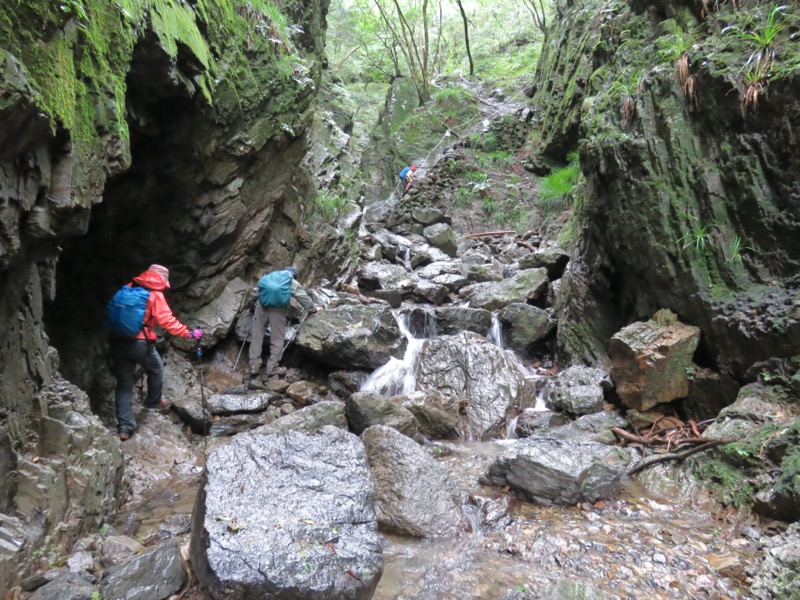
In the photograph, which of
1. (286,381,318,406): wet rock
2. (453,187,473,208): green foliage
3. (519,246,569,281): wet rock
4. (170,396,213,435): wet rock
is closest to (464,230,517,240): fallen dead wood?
(453,187,473,208): green foliage

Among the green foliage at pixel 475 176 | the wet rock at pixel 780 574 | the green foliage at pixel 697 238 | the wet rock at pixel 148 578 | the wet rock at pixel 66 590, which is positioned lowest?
the wet rock at pixel 780 574

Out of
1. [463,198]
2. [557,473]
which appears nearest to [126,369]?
[557,473]

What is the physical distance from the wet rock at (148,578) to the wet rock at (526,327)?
7.58 m

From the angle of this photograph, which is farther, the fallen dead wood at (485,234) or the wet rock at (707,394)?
the fallen dead wood at (485,234)

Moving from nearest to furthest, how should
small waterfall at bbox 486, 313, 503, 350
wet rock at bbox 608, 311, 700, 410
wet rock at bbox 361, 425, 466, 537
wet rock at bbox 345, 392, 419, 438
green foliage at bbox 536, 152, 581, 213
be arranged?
1. wet rock at bbox 361, 425, 466, 537
2. wet rock at bbox 608, 311, 700, 410
3. wet rock at bbox 345, 392, 419, 438
4. small waterfall at bbox 486, 313, 503, 350
5. green foliage at bbox 536, 152, 581, 213

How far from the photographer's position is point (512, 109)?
72.7 ft

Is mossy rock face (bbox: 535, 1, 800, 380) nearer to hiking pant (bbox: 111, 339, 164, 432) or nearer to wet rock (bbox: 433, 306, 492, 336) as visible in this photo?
wet rock (bbox: 433, 306, 492, 336)

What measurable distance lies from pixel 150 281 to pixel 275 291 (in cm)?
251

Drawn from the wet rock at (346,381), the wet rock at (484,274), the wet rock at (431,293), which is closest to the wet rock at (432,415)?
the wet rock at (346,381)

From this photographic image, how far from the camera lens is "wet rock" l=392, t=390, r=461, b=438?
696cm

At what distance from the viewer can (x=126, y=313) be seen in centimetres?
592

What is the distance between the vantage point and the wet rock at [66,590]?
119 inches

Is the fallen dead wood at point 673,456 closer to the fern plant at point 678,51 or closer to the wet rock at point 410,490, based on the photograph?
→ the wet rock at point 410,490

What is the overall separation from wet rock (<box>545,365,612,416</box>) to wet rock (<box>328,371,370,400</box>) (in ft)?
10.8
